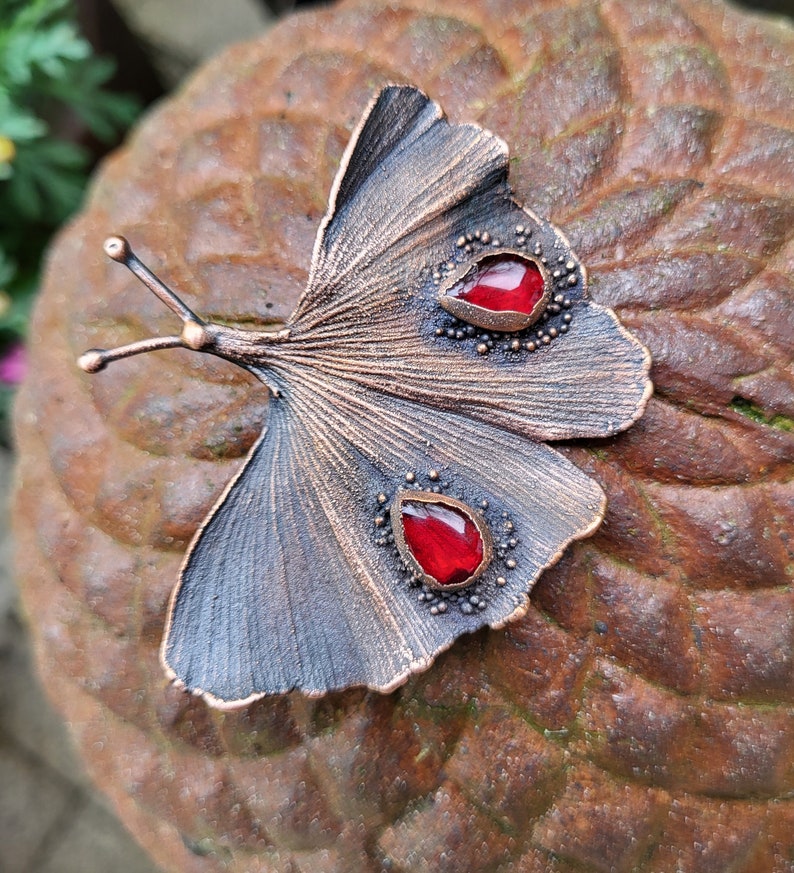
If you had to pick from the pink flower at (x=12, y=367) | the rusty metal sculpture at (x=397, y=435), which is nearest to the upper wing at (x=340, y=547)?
the rusty metal sculpture at (x=397, y=435)

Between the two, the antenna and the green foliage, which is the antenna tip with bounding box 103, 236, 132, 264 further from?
the green foliage

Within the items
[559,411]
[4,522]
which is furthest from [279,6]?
[559,411]

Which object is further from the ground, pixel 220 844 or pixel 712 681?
pixel 712 681

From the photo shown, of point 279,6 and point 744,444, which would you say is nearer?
point 744,444

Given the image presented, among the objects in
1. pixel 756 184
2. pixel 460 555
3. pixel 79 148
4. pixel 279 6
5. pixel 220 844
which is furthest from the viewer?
pixel 279 6

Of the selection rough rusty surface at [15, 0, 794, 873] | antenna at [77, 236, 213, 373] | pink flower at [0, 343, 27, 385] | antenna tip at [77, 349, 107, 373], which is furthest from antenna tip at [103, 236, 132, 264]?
pink flower at [0, 343, 27, 385]

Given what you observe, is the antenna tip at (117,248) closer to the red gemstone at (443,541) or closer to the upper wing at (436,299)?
the upper wing at (436,299)

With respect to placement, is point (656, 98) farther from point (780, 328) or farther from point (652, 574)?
point (652, 574)

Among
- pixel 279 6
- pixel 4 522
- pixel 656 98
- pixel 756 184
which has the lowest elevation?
pixel 4 522

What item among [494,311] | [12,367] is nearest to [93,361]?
[494,311]
